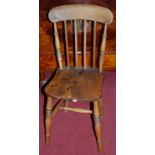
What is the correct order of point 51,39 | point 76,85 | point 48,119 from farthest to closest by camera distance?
1. point 51,39
2. point 48,119
3. point 76,85

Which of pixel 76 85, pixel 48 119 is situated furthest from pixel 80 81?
pixel 48 119

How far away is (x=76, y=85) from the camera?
59.2 inches

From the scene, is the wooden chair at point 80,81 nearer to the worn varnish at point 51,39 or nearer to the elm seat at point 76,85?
the elm seat at point 76,85

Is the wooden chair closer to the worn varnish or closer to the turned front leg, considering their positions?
the turned front leg

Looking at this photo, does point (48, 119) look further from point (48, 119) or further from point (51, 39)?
point (51, 39)

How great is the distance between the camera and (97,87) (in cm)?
148

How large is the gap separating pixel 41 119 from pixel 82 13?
0.79m

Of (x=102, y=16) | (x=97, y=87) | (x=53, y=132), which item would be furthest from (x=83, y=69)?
(x=53, y=132)

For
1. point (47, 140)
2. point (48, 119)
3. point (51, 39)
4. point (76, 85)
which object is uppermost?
point (51, 39)

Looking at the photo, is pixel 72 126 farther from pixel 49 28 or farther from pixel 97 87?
pixel 49 28

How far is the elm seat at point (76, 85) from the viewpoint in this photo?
4.62 ft

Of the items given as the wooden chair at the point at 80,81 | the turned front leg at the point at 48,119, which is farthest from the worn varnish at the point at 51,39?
the turned front leg at the point at 48,119

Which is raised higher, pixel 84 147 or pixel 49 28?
pixel 49 28

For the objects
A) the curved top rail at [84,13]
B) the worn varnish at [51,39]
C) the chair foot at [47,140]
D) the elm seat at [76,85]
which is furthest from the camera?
the worn varnish at [51,39]
